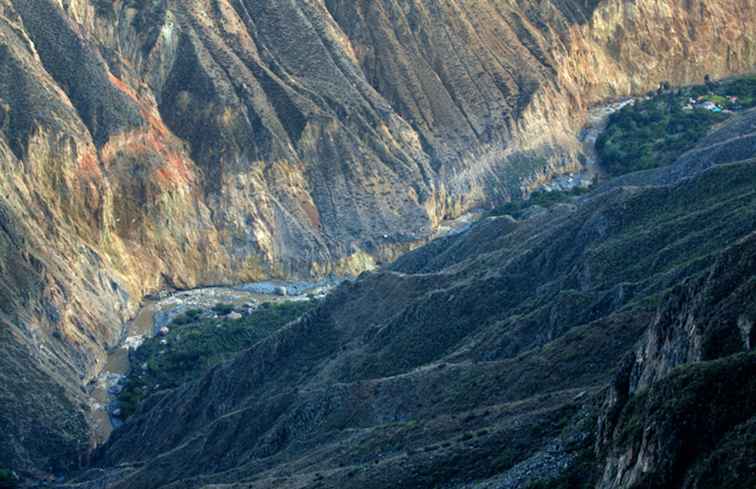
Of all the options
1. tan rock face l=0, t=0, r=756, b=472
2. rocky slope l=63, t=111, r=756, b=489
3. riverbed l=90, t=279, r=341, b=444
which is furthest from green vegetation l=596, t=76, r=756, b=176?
riverbed l=90, t=279, r=341, b=444

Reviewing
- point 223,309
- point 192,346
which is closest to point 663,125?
point 223,309

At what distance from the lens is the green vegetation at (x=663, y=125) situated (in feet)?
344

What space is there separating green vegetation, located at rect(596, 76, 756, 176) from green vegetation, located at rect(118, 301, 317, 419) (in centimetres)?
3146

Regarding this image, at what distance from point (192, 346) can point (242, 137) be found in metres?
19.3

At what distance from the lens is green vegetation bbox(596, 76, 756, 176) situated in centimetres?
10481

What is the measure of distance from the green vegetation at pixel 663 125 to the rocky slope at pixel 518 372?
17153 mm

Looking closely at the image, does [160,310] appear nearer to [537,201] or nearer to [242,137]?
[242,137]

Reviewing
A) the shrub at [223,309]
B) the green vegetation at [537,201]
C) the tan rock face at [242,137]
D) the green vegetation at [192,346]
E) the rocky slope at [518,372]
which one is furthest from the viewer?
the green vegetation at [537,201]

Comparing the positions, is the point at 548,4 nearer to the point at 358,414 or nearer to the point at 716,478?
the point at 358,414

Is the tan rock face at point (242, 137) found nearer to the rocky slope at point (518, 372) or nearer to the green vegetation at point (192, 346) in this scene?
the green vegetation at point (192, 346)

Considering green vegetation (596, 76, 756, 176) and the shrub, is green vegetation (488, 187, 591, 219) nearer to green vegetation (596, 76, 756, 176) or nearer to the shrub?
green vegetation (596, 76, 756, 176)

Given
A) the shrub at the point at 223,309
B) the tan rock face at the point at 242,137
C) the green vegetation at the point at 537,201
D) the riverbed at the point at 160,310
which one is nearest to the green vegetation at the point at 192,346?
the shrub at the point at 223,309

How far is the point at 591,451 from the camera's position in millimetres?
36594

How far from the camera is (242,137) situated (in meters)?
93.8
